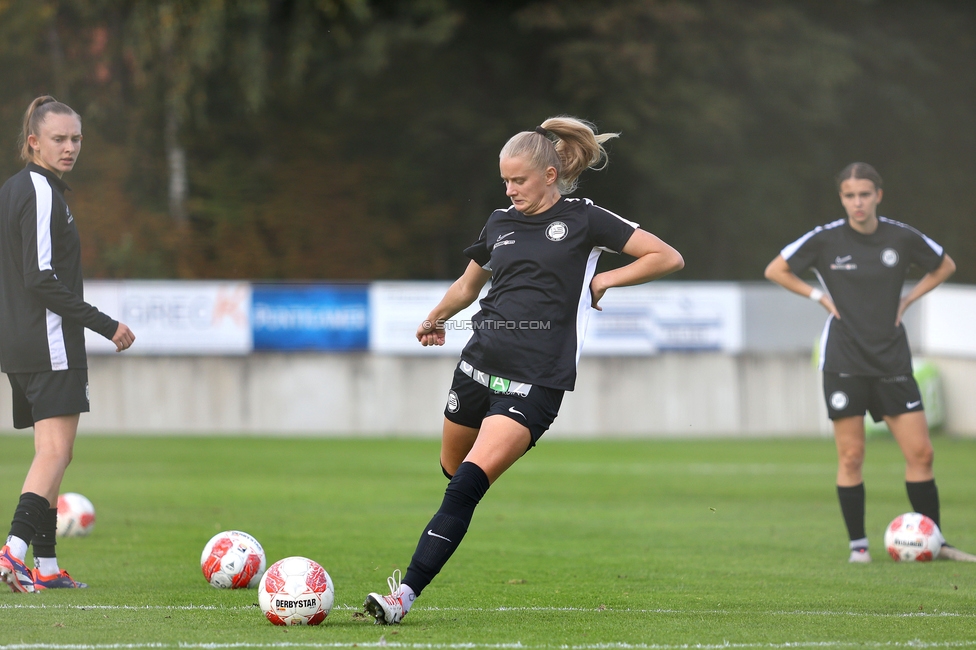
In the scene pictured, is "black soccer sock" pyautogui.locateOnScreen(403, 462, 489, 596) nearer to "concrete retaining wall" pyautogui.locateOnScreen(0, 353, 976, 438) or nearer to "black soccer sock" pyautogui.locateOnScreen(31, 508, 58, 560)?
"black soccer sock" pyautogui.locateOnScreen(31, 508, 58, 560)

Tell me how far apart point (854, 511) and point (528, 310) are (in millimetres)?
3438

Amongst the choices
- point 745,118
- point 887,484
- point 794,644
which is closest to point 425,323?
point 794,644

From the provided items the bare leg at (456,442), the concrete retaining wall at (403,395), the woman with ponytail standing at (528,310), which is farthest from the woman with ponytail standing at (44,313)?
the concrete retaining wall at (403,395)

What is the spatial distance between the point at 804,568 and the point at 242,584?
324 centimetres

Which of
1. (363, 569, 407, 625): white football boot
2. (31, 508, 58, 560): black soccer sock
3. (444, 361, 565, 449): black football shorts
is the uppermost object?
(444, 361, 565, 449): black football shorts

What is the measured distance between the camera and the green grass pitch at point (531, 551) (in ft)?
17.0

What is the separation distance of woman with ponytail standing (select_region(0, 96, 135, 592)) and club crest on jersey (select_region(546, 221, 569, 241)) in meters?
2.15

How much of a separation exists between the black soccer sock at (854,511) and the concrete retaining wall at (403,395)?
10.7 m

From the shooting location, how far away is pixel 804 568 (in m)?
7.44

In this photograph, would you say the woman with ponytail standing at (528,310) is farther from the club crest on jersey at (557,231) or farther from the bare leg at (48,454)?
the bare leg at (48,454)

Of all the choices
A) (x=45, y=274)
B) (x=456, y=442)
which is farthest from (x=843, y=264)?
(x=45, y=274)

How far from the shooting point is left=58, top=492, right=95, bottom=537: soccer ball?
8.63 m

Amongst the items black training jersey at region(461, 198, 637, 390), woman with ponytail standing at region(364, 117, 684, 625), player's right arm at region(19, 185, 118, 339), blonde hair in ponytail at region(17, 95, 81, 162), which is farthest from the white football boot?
blonde hair in ponytail at region(17, 95, 81, 162)

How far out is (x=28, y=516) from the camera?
19.9 feet
